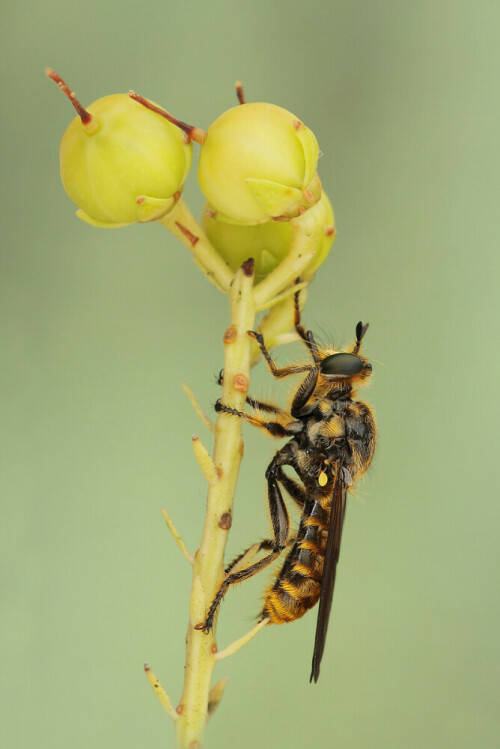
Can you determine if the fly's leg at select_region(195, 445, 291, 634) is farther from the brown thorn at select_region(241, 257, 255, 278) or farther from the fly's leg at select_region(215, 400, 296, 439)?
the brown thorn at select_region(241, 257, 255, 278)

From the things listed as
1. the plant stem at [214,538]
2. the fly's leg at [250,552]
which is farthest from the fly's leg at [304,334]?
the fly's leg at [250,552]

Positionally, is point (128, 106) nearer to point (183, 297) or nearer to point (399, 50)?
point (183, 297)

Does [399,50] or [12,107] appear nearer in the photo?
[12,107]

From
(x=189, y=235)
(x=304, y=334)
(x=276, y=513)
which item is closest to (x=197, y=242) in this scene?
(x=189, y=235)

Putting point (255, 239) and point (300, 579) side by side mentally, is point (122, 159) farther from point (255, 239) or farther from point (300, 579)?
point (300, 579)

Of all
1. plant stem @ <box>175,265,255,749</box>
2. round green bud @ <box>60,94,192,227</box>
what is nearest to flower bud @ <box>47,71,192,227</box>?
round green bud @ <box>60,94,192,227</box>

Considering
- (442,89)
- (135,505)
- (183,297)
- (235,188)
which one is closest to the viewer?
(235,188)

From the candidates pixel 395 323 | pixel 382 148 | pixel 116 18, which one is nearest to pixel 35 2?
pixel 116 18

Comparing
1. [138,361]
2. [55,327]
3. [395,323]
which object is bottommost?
[395,323]
